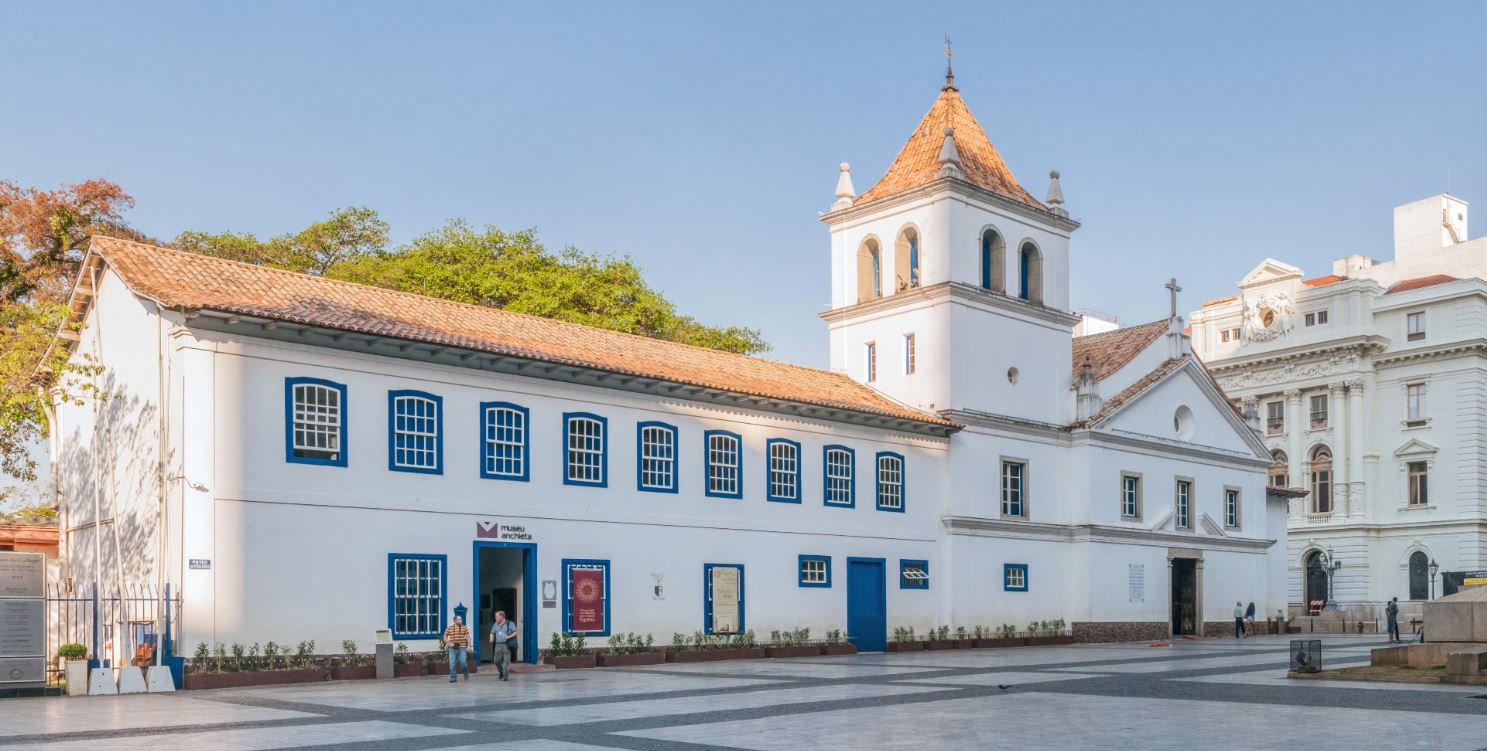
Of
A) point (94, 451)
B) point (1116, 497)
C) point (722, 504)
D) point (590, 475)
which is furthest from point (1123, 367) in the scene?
point (94, 451)

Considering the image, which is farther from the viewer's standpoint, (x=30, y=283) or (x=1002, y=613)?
(x=1002, y=613)

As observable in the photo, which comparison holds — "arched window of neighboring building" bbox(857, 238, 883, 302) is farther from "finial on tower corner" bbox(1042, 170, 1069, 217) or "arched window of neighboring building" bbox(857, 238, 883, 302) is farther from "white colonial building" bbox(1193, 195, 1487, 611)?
"white colonial building" bbox(1193, 195, 1487, 611)

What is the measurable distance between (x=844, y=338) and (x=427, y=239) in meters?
18.2

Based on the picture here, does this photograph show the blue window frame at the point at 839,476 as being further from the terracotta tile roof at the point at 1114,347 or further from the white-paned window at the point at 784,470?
the terracotta tile roof at the point at 1114,347

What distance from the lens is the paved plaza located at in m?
15.0

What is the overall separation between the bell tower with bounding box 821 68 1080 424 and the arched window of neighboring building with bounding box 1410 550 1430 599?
1303 inches

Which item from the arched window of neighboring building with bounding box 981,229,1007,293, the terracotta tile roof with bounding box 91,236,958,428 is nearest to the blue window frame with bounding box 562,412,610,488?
the terracotta tile roof with bounding box 91,236,958,428

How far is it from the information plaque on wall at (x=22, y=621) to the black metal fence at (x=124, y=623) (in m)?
0.50

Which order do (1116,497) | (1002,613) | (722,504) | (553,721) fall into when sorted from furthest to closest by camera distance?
(1116,497), (1002,613), (722,504), (553,721)

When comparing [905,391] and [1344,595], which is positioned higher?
[905,391]

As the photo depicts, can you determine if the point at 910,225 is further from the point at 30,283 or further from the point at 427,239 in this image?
the point at 30,283

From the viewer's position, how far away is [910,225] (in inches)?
1657

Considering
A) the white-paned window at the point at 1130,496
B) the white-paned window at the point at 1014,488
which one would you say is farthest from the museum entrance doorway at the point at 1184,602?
the white-paned window at the point at 1014,488

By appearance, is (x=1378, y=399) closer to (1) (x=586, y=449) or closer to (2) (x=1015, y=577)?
(2) (x=1015, y=577)
